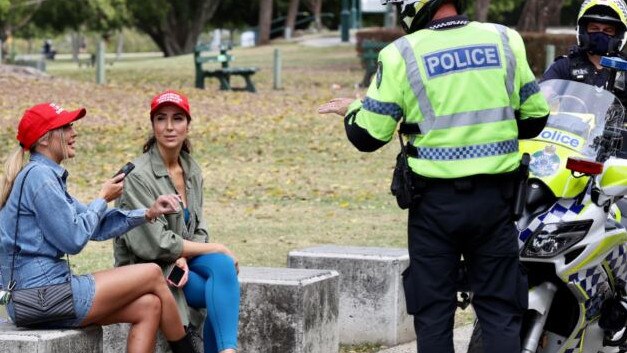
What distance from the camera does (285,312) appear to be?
7.02m

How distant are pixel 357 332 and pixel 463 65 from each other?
312cm

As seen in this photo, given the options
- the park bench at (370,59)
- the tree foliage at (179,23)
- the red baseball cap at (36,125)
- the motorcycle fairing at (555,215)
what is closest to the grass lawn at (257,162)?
the park bench at (370,59)

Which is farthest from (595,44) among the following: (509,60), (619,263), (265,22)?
(265,22)

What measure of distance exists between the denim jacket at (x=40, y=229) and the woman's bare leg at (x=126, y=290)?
6.5 inches

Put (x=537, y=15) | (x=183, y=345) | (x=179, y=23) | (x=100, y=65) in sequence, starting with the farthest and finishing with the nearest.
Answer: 1. (x=179, y=23)
2. (x=537, y=15)
3. (x=100, y=65)
4. (x=183, y=345)

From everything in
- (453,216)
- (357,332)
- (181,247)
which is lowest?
(357,332)

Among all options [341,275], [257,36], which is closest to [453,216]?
[341,275]

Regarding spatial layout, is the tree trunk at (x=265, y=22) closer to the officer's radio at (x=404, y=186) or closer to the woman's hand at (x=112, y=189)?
the woman's hand at (x=112, y=189)

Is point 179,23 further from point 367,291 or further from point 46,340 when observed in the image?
point 46,340

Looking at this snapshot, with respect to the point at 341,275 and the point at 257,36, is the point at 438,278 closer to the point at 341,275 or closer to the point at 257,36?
the point at 341,275

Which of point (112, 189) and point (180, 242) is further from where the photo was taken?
point (180, 242)

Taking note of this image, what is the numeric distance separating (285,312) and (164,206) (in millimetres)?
1398

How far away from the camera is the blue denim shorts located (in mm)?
5566

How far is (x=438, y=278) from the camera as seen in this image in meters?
5.27
